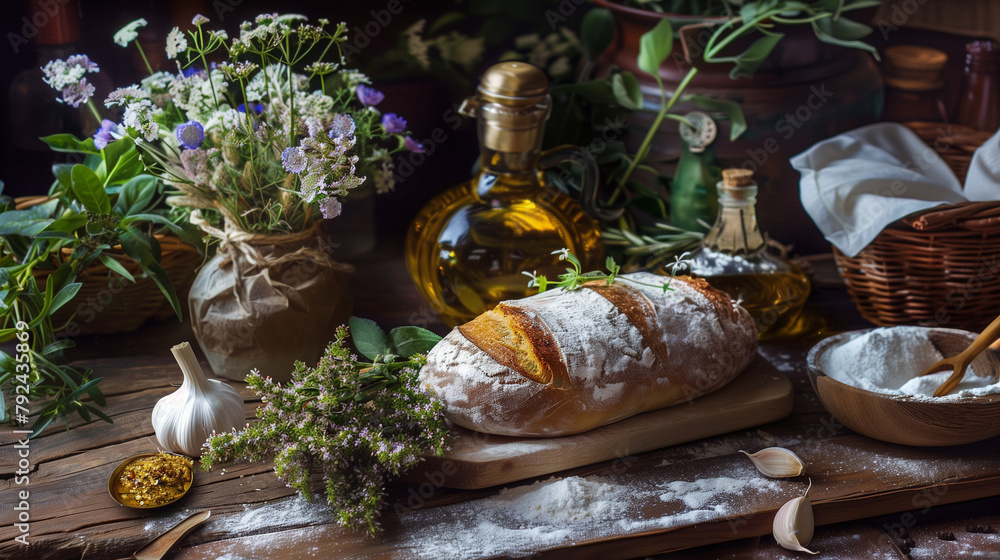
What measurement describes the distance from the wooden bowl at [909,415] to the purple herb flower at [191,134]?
962 millimetres

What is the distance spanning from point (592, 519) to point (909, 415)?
465 mm

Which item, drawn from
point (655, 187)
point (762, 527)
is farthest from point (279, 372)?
point (655, 187)

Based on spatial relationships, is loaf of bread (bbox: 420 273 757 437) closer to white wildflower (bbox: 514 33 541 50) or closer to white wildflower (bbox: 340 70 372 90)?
white wildflower (bbox: 340 70 372 90)

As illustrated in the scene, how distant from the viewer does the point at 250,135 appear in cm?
112

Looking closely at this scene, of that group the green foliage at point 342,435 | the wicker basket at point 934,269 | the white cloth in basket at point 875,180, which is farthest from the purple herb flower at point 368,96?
the wicker basket at point 934,269

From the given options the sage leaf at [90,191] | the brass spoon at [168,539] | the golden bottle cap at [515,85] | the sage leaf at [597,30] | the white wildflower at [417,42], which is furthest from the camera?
the white wildflower at [417,42]

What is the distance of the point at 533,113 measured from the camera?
1307 mm

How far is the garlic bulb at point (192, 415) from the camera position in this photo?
1.09 m

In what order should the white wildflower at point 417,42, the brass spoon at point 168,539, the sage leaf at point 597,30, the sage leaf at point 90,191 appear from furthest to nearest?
the white wildflower at point 417,42 < the sage leaf at point 597,30 < the sage leaf at point 90,191 < the brass spoon at point 168,539

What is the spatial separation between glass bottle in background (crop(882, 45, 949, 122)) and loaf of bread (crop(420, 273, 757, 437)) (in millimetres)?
1131

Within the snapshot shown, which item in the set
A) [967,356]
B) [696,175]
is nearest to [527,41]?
[696,175]

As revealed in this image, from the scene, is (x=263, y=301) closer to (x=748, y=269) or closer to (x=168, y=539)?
(x=168, y=539)

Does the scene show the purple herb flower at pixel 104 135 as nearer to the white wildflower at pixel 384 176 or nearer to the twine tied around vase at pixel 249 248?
the twine tied around vase at pixel 249 248

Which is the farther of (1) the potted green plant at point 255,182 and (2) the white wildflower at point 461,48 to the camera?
(2) the white wildflower at point 461,48
